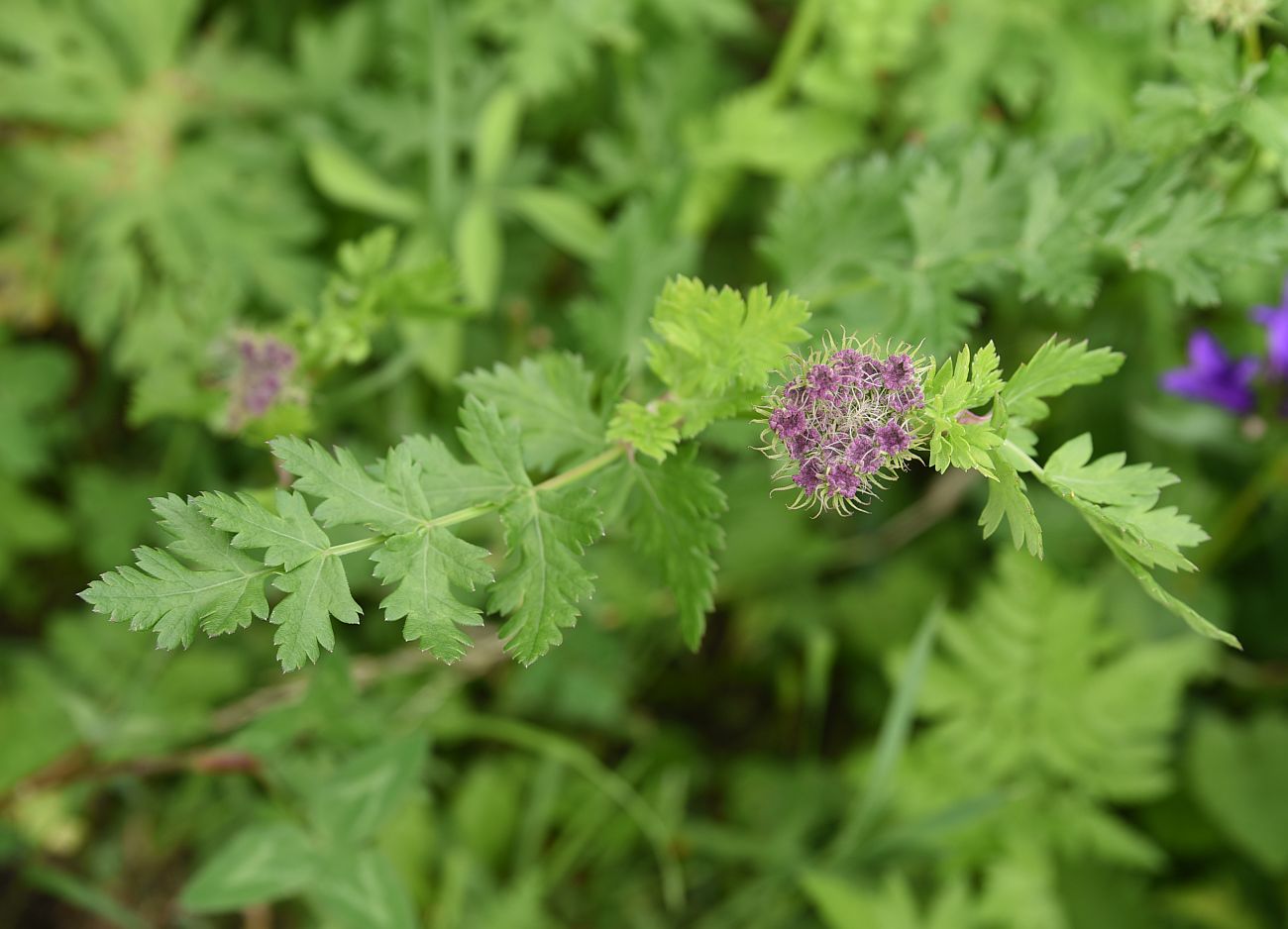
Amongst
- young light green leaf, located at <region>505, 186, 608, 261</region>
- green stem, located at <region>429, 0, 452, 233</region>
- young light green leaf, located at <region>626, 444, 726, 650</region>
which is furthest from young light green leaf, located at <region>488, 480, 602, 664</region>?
green stem, located at <region>429, 0, 452, 233</region>

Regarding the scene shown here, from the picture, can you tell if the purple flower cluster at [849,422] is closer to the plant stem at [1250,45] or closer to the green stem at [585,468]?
the green stem at [585,468]

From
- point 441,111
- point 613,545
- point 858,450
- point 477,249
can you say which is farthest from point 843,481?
point 441,111

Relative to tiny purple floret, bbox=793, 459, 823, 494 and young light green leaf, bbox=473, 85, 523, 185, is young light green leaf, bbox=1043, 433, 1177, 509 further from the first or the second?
young light green leaf, bbox=473, 85, 523, 185

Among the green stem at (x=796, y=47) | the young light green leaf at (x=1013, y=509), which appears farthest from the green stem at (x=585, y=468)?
the green stem at (x=796, y=47)

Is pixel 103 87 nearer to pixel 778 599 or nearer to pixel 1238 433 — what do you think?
pixel 778 599

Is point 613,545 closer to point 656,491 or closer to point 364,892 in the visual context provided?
point 364,892

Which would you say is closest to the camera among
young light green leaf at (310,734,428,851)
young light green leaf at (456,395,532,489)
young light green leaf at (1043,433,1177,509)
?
young light green leaf at (1043,433,1177,509)
